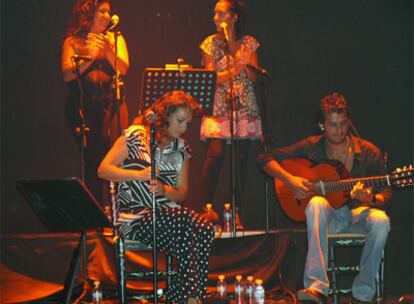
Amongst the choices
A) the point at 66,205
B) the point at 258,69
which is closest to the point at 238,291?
the point at 66,205

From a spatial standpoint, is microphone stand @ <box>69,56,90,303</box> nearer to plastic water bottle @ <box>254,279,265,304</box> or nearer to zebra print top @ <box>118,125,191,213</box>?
zebra print top @ <box>118,125,191,213</box>

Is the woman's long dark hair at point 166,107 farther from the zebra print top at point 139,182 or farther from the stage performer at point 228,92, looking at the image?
the stage performer at point 228,92

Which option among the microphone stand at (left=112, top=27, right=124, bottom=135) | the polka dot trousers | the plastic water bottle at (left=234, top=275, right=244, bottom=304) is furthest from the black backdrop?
the polka dot trousers

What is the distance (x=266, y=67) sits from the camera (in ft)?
21.4

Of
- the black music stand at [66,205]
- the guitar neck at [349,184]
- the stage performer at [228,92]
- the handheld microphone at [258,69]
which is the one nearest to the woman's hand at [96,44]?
the stage performer at [228,92]

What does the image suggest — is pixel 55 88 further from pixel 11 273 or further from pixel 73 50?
pixel 11 273

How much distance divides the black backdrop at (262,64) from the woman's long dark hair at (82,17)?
0.08 meters

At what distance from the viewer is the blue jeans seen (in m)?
4.78

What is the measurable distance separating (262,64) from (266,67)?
0.17ft

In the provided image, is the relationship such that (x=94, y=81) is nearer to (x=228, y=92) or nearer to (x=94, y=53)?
(x=94, y=53)

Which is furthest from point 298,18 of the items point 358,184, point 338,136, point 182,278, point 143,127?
point 182,278

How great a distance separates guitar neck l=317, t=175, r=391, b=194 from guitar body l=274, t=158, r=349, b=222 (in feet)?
0.14

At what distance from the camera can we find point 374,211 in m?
5.00

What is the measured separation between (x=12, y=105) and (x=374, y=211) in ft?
10.8
